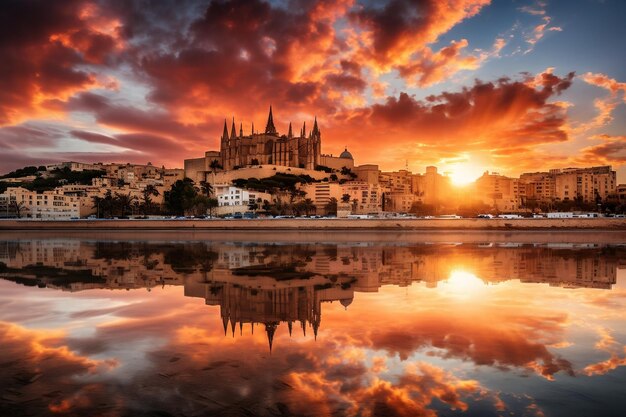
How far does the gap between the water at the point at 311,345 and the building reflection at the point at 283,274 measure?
0.12 m

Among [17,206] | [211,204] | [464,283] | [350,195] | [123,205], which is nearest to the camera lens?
[464,283]

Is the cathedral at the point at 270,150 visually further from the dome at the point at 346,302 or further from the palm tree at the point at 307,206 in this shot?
the dome at the point at 346,302

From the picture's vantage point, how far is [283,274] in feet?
58.2

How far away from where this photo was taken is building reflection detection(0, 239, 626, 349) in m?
12.0

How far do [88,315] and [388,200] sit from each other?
305 ft

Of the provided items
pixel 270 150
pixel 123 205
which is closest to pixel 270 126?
pixel 270 150

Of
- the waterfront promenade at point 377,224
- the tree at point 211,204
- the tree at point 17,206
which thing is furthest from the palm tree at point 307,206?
the tree at point 17,206

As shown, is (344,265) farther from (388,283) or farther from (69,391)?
(69,391)

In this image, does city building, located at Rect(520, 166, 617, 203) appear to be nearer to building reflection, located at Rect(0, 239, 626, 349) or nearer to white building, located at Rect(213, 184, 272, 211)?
white building, located at Rect(213, 184, 272, 211)

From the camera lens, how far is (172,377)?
6.89 metres

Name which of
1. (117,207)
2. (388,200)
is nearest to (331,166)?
(388,200)

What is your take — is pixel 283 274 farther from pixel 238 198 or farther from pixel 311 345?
pixel 238 198

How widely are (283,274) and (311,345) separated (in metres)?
9.27

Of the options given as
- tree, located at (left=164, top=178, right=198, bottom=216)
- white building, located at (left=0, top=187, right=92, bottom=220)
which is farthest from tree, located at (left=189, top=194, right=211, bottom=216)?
white building, located at (left=0, top=187, right=92, bottom=220)
